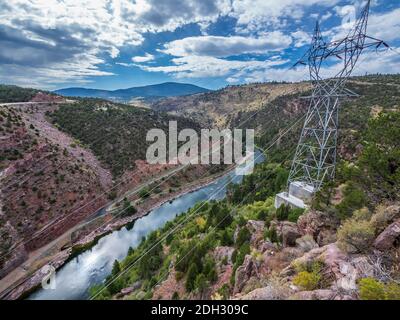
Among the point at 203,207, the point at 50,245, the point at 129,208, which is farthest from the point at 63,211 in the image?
the point at 203,207

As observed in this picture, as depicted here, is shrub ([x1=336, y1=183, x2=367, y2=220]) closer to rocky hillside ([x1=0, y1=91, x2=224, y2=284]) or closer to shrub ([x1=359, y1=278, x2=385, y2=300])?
shrub ([x1=359, y1=278, x2=385, y2=300])

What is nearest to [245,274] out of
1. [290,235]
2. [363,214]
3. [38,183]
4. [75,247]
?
[290,235]

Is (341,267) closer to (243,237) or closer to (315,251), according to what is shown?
(315,251)

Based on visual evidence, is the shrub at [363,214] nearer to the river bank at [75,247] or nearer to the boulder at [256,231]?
the boulder at [256,231]

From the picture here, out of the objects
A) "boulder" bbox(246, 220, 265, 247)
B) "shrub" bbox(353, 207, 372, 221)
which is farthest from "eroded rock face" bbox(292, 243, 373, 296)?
"boulder" bbox(246, 220, 265, 247)

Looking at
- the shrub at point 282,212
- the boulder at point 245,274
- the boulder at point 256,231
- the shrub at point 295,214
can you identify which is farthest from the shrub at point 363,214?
the shrub at point 282,212
